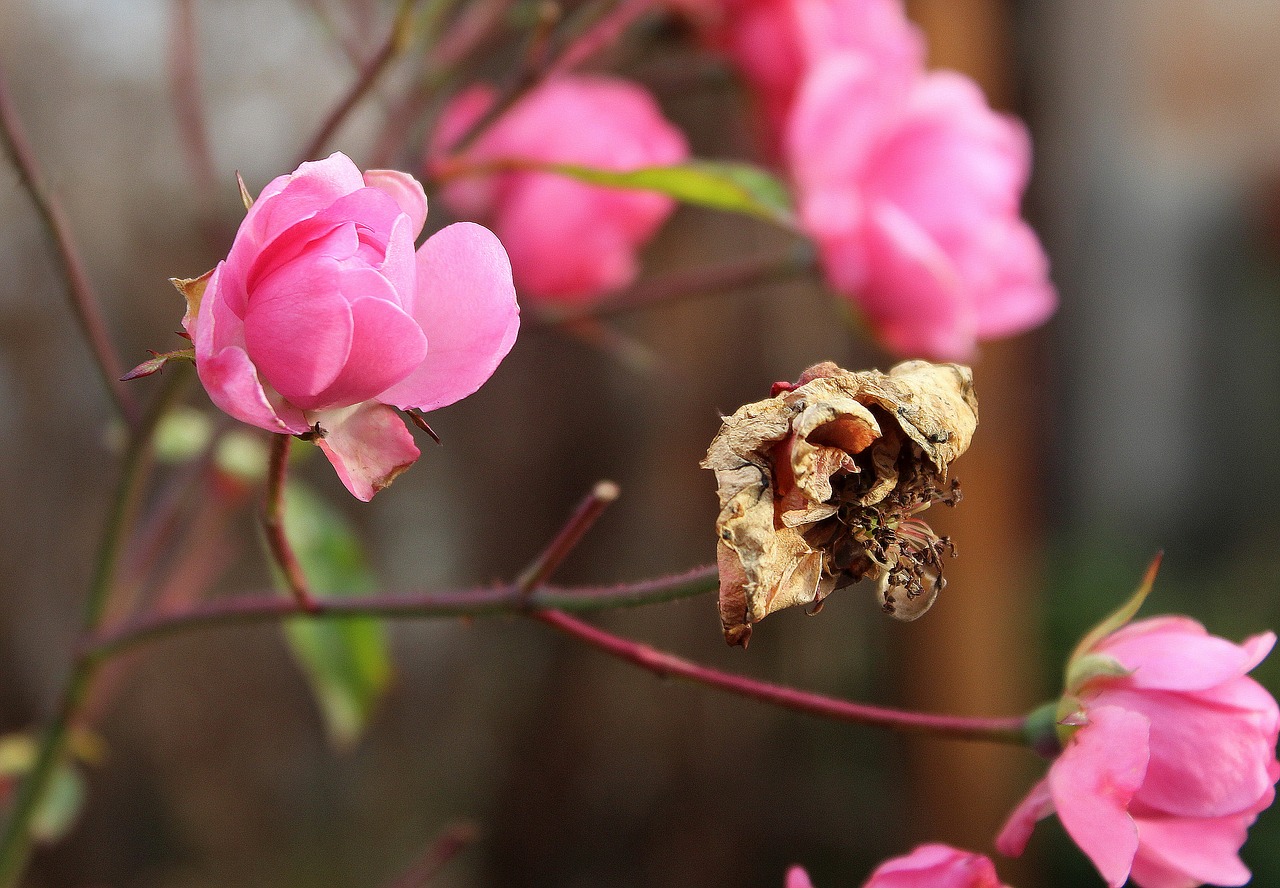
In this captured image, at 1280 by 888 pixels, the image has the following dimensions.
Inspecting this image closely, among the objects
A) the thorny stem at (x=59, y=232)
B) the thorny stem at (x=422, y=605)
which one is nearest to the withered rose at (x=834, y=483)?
the thorny stem at (x=422, y=605)

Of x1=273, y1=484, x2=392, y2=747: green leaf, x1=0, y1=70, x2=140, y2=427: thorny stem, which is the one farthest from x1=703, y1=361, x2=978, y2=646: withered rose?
x1=273, y1=484, x2=392, y2=747: green leaf

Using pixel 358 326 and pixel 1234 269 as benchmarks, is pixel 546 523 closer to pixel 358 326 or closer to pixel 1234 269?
pixel 358 326

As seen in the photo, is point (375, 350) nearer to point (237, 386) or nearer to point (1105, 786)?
point (237, 386)

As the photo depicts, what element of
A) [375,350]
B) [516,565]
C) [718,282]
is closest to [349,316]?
[375,350]

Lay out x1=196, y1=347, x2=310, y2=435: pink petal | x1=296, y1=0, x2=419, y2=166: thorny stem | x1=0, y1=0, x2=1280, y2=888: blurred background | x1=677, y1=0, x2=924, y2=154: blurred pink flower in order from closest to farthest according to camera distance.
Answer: x1=196, y1=347, x2=310, y2=435: pink petal → x1=296, y1=0, x2=419, y2=166: thorny stem → x1=677, y1=0, x2=924, y2=154: blurred pink flower → x1=0, y1=0, x2=1280, y2=888: blurred background

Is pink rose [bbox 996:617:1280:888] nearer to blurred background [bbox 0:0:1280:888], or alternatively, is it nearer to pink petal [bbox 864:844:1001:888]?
pink petal [bbox 864:844:1001:888]
